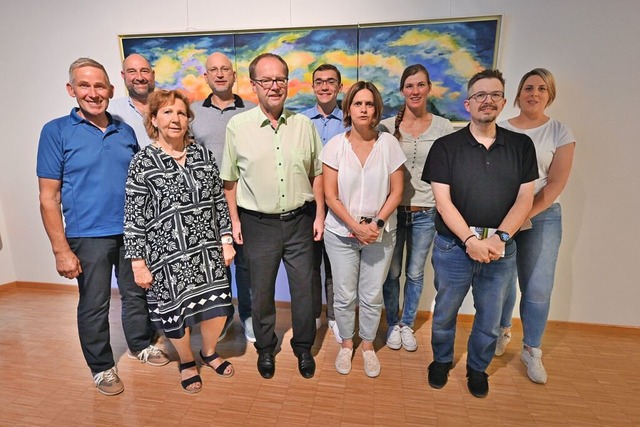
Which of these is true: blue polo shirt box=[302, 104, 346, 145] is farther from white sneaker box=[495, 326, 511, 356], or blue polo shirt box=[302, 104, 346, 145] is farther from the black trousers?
white sneaker box=[495, 326, 511, 356]

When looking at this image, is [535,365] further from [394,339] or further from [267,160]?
[267,160]

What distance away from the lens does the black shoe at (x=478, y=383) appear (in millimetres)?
2004

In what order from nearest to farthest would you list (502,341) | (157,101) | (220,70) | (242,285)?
(157,101) → (220,70) → (502,341) → (242,285)

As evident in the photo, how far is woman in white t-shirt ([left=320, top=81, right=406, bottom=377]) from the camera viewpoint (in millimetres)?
1930

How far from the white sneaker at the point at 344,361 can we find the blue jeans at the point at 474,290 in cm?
55

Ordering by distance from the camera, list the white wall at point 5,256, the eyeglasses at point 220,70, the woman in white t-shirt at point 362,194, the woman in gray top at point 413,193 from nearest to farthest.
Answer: the woman in white t-shirt at point 362,194 < the woman in gray top at point 413,193 < the eyeglasses at point 220,70 < the white wall at point 5,256

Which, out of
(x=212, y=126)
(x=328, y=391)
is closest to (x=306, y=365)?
(x=328, y=391)

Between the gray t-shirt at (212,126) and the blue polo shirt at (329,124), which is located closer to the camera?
the gray t-shirt at (212,126)

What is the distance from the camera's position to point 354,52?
2.63m

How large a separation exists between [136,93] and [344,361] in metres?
2.15

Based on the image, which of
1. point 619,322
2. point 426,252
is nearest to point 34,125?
point 426,252

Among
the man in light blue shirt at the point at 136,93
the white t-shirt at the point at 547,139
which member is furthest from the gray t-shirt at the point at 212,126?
the white t-shirt at the point at 547,139

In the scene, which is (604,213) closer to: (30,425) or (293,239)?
(293,239)

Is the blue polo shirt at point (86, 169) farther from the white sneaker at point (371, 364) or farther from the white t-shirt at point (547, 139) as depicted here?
the white t-shirt at point (547, 139)
